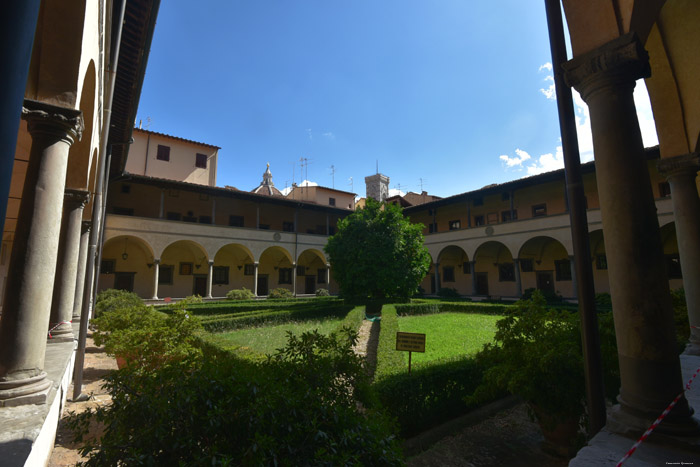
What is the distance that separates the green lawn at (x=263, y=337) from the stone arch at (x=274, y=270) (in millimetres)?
14614

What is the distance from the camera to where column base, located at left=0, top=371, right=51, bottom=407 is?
11.8ft

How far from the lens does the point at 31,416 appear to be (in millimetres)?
3398

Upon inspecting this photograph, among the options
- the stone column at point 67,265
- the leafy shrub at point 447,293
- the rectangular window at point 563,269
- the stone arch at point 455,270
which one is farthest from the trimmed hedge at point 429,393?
the stone arch at point 455,270

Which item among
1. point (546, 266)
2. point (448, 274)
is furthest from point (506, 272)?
point (448, 274)

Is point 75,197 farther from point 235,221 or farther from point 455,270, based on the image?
point 455,270

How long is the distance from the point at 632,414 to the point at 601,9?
4.08 meters

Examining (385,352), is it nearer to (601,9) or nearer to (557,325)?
(557,325)

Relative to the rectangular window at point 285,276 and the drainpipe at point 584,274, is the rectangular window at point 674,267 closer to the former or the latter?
the drainpipe at point 584,274

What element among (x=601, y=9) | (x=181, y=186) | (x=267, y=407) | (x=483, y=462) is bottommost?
(x=483, y=462)

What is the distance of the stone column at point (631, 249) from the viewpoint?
3.24m

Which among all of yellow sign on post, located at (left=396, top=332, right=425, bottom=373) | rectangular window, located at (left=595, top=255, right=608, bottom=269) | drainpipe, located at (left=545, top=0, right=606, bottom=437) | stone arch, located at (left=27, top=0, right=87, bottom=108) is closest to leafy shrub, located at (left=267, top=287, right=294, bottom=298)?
rectangular window, located at (left=595, top=255, right=608, bottom=269)

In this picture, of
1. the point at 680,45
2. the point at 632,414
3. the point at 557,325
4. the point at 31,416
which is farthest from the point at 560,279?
the point at 31,416

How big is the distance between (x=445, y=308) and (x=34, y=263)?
17947 mm

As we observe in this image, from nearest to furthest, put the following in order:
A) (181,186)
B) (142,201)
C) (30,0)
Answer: (30,0) → (181,186) → (142,201)
